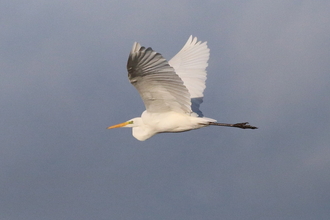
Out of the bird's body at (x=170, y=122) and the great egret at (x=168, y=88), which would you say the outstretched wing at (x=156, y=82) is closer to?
the great egret at (x=168, y=88)

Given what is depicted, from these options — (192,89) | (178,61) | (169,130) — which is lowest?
(169,130)

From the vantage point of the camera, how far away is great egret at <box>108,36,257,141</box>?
11.1 meters

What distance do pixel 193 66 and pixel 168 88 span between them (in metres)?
3.62

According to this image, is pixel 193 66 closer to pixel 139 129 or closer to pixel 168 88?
pixel 139 129

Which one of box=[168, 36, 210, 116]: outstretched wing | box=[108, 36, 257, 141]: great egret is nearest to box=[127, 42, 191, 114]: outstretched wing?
box=[108, 36, 257, 141]: great egret

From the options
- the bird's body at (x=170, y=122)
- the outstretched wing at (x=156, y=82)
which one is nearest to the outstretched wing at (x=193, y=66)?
the bird's body at (x=170, y=122)

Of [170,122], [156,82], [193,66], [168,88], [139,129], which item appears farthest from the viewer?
[193,66]

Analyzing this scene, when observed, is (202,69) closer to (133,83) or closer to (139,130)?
(139,130)

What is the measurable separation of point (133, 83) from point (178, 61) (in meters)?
4.51

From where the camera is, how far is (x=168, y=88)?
484 inches

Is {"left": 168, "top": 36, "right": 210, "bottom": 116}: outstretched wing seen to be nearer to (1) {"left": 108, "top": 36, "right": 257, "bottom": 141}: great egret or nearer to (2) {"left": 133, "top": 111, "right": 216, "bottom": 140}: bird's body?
(1) {"left": 108, "top": 36, "right": 257, "bottom": 141}: great egret

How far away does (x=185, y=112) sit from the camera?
13352 millimetres

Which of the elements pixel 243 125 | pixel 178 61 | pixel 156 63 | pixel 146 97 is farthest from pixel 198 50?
pixel 156 63

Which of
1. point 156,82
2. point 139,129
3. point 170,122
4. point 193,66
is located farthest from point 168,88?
point 193,66
